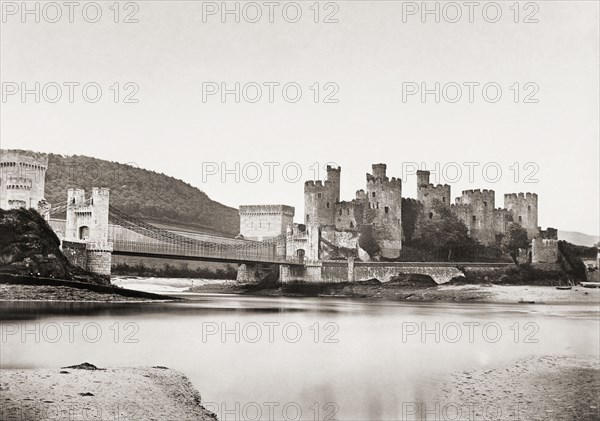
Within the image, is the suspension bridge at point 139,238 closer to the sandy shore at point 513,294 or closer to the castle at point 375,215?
the sandy shore at point 513,294

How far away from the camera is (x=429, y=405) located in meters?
6.29

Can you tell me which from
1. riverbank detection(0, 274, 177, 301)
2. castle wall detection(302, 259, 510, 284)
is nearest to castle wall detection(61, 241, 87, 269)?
riverbank detection(0, 274, 177, 301)

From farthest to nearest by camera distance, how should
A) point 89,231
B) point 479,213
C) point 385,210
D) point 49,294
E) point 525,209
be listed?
point 525,209 → point 479,213 → point 385,210 → point 89,231 → point 49,294

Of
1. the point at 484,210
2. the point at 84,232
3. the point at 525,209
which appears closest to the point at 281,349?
the point at 84,232

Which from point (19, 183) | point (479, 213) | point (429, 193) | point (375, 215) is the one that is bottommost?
point (19, 183)

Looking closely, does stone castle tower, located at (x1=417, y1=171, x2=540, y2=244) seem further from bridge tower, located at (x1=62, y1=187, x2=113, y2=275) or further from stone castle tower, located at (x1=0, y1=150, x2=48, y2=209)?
stone castle tower, located at (x1=0, y1=150, x2=48, y2=209)

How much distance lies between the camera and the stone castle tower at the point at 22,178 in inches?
266

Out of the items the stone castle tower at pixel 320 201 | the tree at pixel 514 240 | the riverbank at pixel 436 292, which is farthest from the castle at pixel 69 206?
the tree at pixel 514 240

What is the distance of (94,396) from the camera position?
512 cm

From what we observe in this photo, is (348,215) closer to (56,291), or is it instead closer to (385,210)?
(385,210)

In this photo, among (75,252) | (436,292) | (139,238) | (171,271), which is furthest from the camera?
(436,292)

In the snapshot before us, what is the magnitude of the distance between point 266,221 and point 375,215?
5.29 meters

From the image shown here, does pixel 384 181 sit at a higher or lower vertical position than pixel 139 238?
higher

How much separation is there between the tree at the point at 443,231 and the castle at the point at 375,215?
0.28 metres
